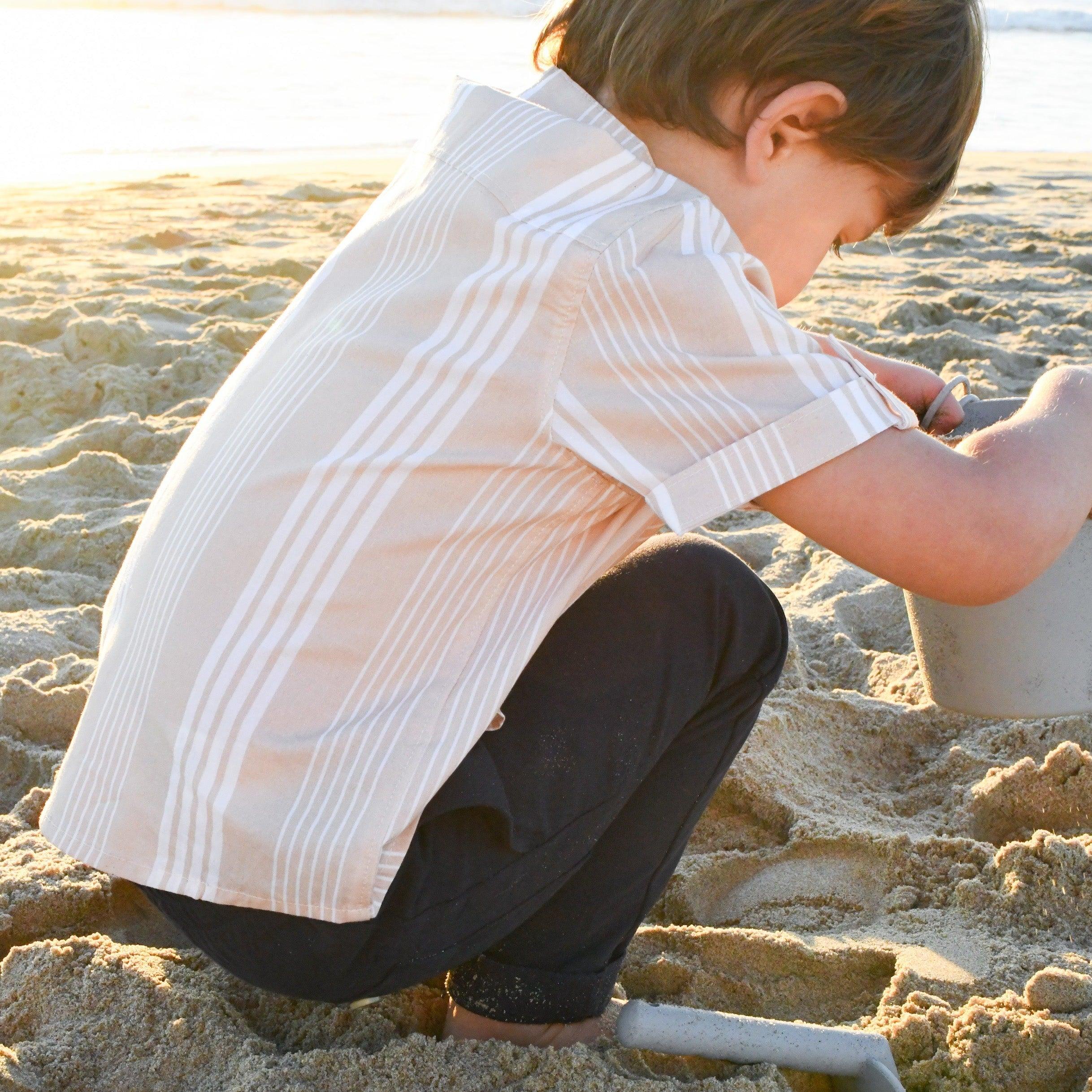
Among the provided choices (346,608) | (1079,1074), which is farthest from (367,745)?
(1079,1074)

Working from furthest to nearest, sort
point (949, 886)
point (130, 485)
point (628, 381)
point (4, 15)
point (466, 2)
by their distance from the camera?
1. point (466, 2)
2. point (4, 15)
3. point (130, 485)
4. point (949, 886)
5. point (628, 381)

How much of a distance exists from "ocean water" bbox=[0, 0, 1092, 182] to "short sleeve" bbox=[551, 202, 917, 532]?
13.7 feet

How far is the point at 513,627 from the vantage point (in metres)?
1.05

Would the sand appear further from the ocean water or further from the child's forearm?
the ocean water

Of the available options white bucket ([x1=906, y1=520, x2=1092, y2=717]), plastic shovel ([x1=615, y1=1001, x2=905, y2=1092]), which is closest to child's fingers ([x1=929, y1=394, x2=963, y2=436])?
white bucket ([x1=906, y1=520, x2=1092, y2=717])

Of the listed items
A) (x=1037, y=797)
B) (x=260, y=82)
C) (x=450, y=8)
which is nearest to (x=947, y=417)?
(x=1037, y=797)

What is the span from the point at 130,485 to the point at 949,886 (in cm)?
197

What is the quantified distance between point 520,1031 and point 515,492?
0.57 meters

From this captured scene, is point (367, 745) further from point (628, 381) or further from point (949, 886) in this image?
point (949, 886)

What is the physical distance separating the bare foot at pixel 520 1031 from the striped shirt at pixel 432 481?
0.28 meters

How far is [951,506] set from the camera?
1.01 meters

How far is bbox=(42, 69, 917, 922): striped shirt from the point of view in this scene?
37.8 inches

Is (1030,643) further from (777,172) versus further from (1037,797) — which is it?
(777,172)

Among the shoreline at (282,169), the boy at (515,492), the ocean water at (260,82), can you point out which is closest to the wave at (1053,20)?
the ocean water at (260,82)
